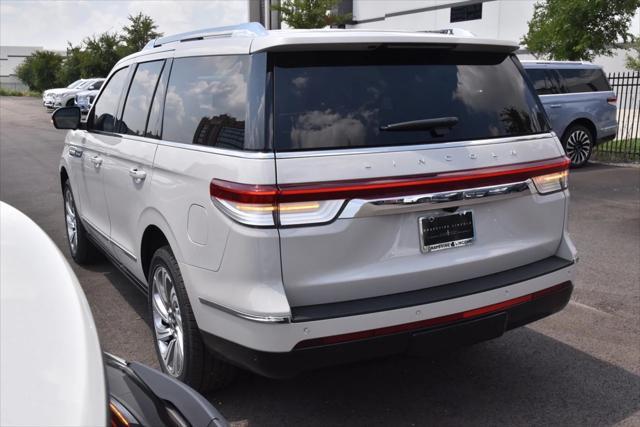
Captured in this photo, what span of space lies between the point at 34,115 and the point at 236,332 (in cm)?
3069

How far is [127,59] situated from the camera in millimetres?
4707

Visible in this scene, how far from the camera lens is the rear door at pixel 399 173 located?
276 cm

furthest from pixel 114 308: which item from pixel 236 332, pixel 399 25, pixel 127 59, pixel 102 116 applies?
pixel 399 25

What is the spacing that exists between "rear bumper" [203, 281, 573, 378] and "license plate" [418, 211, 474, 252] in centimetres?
33

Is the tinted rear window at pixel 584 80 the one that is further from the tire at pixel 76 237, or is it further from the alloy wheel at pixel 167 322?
the alloy wheel at pixel 167 322

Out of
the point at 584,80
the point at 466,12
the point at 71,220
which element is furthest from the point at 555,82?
the point at 466,12

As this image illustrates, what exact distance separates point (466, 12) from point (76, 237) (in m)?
35.0

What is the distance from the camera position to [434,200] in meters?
2.91

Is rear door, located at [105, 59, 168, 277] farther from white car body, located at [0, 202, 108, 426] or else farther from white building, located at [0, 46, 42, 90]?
white building, located at [0, 46, 42, 90]

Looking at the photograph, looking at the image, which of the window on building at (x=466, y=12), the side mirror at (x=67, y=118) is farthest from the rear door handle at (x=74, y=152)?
the window on building at (x=466, y=12)

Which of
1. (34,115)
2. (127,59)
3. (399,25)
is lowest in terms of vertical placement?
(34,115)

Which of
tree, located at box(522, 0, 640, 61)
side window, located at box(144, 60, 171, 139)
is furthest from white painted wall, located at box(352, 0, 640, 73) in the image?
side window, located at box(144, 60, 171, 139)

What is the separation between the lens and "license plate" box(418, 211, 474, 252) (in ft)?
9.68

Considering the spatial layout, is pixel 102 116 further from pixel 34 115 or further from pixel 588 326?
pixel 34 115
